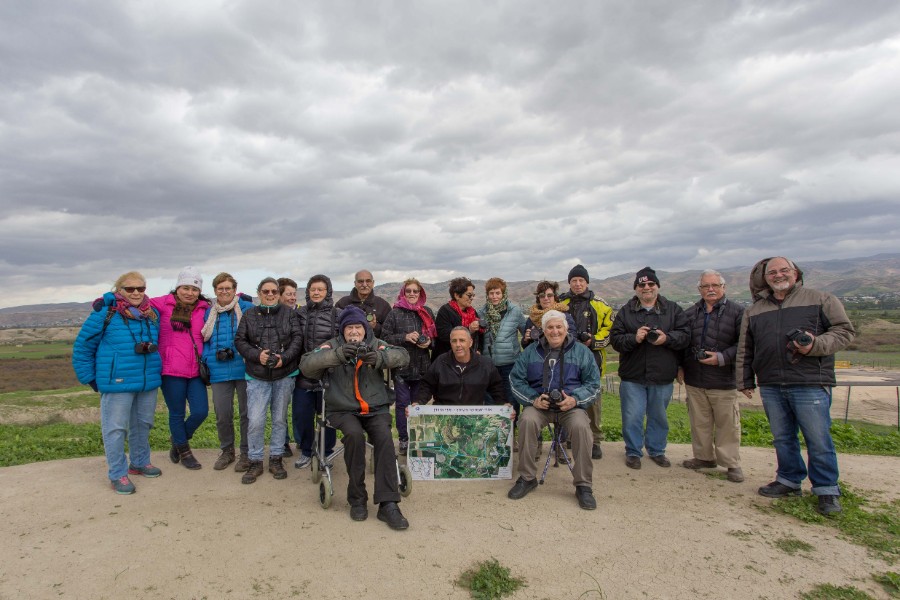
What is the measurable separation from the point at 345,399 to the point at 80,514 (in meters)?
2.99

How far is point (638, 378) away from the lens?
6688mm

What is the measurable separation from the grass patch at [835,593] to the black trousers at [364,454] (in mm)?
3576

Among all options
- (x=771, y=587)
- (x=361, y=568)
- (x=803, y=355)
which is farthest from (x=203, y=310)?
(x=803, y=355)

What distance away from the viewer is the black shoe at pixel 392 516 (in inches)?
187

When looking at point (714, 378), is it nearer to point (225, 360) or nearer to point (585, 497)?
point (585, 497)

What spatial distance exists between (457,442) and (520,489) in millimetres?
1004

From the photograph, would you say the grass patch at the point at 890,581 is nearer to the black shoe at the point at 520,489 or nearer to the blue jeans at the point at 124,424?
the black shoe at the point at 520,489

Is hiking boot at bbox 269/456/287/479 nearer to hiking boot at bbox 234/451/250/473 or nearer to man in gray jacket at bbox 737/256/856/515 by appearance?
hiking boot at bbox 234/451/250/473

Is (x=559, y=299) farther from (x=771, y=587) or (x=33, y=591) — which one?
(x=33, y=591)

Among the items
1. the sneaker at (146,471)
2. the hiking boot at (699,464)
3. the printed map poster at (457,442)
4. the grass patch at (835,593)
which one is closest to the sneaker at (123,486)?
the sneaker at (146,471)

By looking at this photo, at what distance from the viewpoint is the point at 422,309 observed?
24.1 feet

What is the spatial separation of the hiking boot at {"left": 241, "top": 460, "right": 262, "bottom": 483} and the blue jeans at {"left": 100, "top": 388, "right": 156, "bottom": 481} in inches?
53.8

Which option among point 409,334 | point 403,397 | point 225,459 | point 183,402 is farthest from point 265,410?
point 409,334

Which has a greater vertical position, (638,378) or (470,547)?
(638,378)
